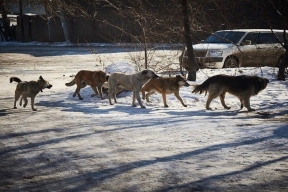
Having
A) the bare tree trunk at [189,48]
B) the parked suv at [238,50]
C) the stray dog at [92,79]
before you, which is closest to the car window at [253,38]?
the parked suv at [238,50]

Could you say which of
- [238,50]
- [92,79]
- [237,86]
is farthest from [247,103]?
[238,50]

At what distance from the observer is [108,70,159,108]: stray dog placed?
11.6m

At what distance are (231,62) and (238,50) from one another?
0.57 meters

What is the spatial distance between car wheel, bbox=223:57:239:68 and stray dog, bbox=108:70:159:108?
650 cm

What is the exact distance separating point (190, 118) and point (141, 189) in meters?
4.68

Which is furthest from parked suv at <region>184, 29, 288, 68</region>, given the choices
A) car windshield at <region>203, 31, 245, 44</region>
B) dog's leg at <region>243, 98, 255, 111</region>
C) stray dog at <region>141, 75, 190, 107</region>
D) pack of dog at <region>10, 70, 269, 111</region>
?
dog's leg at <region>243, 98, 255, 111</region>

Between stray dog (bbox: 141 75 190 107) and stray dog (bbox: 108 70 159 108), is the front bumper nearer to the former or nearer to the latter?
stray dog (bbox: 141 75 190 107)

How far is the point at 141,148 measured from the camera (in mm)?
6840

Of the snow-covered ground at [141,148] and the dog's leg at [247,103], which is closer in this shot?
the snow-covered ground at [141,148]

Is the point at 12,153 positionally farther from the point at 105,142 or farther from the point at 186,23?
the point at 186,23

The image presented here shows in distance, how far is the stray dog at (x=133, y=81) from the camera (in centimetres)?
1158

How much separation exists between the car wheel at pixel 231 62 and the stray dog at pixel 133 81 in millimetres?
6505

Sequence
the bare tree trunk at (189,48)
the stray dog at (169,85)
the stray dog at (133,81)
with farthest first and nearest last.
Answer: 1. the bare tree trunk at (189,48)
2. the stray dog at (169,85)
3. the stray dog at (133,81)

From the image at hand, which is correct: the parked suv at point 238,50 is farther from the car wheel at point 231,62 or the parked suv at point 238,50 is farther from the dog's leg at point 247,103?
the dog's leg at point 247,103
